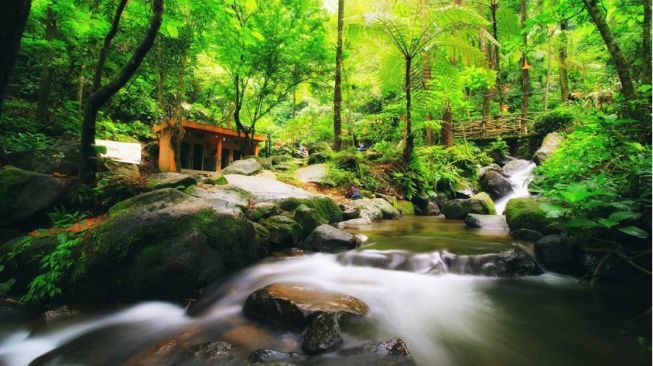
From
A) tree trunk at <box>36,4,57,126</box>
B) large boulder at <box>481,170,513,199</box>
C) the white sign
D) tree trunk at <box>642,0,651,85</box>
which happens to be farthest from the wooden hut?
tree trunk at <box>642,0,651,85</box>

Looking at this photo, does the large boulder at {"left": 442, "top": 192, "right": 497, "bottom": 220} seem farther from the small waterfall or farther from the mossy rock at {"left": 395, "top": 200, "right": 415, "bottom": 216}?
the mossy rock at {"left": 395, "top": 200, "right": 415, "bottom": 216}

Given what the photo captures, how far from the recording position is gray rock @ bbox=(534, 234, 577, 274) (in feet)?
12.1

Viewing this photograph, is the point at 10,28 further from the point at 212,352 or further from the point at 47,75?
the point at 47,75

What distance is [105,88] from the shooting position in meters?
4.53

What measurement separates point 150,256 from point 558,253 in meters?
4.50

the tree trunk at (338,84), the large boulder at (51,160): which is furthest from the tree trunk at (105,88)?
the tree trunk at (338,84)

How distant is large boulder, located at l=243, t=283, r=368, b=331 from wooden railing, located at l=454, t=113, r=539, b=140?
14.8 meters

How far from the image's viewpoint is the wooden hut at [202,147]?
500 inches

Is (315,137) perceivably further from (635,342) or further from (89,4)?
(635,342)

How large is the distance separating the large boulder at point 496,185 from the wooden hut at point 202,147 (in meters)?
9.19

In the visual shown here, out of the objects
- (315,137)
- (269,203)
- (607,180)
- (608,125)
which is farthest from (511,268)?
(315,137)

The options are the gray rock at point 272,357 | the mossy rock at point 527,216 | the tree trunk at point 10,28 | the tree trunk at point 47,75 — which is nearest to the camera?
the tree trunk at point 10,28

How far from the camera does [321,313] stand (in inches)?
104

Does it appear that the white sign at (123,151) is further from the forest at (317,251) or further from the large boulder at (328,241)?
the large boulder at (328,241)
